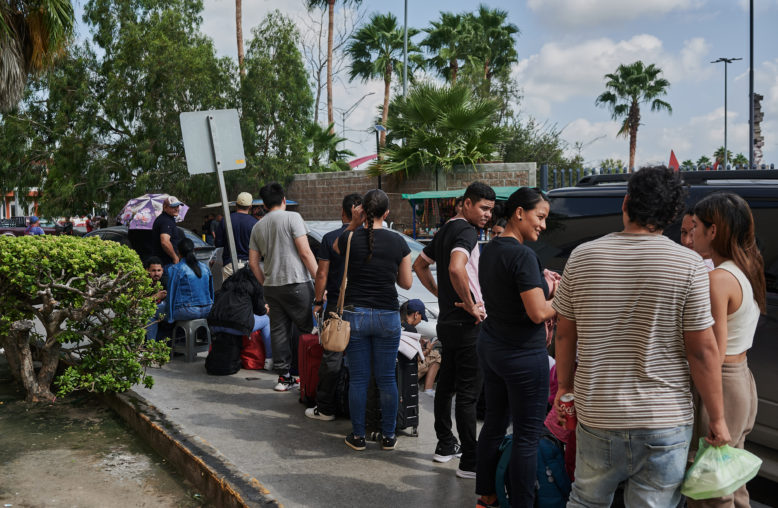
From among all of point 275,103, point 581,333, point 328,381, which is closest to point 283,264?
point 328,381

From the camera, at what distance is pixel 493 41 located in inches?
→ 1596

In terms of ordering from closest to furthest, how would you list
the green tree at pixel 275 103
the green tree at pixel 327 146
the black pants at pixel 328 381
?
the black pants at pixel 328 381 → the green tree at pixel 275 103 → the green tree at pixel 327 146

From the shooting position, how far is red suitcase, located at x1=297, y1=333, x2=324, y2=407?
6.11m

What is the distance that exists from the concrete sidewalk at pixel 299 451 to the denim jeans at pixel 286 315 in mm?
310

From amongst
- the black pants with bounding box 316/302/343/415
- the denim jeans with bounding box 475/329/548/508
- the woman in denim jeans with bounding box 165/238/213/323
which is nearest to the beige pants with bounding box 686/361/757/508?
the denim jeans with bounding box 475/329/548/508

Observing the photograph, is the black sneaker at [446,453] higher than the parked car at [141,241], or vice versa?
the parked car at [141,241]

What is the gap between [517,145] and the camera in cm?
3788

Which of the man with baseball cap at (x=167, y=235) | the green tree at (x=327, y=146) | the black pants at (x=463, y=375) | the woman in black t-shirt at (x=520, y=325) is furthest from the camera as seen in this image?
the green tree at (x=327, y=146)

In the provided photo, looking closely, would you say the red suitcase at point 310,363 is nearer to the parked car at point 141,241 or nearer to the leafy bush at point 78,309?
the leafy bush at point 78,309

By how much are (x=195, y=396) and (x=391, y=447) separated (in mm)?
2272

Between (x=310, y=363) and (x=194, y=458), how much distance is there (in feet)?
5.22

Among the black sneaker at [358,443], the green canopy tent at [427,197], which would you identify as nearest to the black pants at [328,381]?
the black sneaker at [358,443]

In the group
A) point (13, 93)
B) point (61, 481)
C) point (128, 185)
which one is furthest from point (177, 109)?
Result: point (61, 481)

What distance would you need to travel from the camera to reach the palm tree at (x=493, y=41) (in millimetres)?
39406
